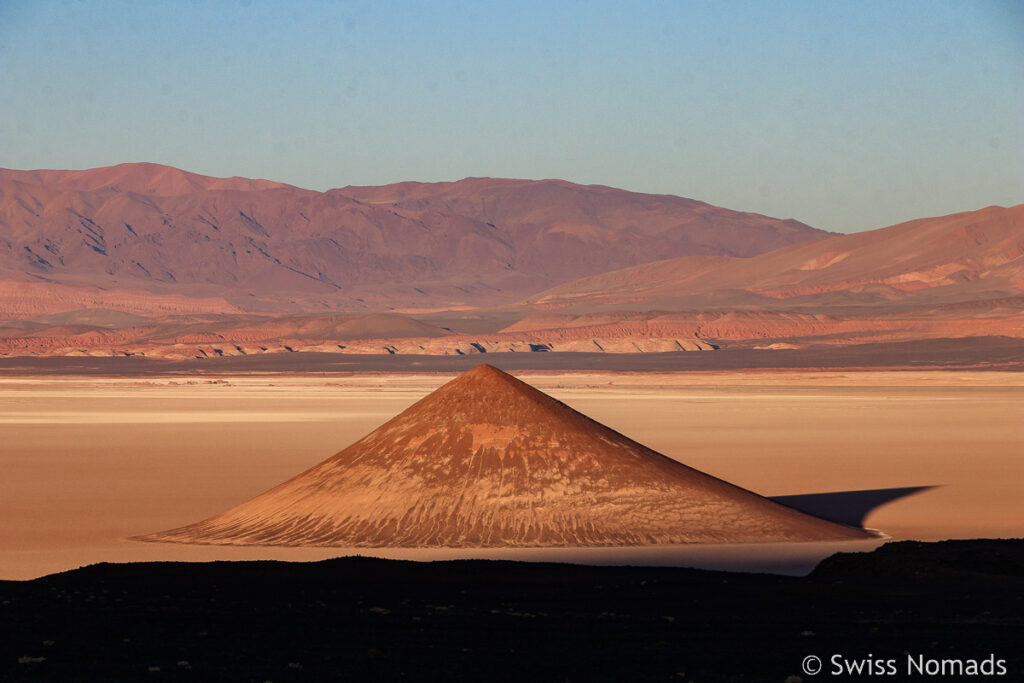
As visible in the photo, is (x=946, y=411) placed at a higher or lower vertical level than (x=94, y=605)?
higher

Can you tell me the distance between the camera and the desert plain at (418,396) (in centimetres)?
1802

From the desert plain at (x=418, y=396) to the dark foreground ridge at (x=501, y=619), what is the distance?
199 centimetres

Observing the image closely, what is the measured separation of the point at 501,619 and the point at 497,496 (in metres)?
6.27

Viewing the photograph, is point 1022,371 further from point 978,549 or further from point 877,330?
point 978,549

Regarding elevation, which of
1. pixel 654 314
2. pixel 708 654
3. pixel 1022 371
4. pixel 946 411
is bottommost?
pixel 708 654

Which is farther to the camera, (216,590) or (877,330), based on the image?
(877,330)

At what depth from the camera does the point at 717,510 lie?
18469mm

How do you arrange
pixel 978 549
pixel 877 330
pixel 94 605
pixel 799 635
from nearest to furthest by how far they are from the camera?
1. pixel 799 635
2. pixel 94 605
3. pixel 978 549
4. pixel 877 330

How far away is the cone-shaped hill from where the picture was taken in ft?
58.6

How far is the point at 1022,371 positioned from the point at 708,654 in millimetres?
81270

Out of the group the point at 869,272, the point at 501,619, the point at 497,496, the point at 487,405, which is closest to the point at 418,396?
the point at 487,405

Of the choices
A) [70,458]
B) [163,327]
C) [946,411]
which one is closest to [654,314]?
[163,327]

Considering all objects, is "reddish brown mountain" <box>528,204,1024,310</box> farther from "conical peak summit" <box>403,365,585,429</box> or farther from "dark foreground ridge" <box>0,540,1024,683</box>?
"dark foreground ridge" <box>0,540,1024,683</box>

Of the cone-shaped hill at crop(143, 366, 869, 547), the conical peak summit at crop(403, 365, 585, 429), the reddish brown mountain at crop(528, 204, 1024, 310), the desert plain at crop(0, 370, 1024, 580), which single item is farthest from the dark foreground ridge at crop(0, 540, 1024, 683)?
the reddish brown mountain at crop(528, 204, 1024, 310)
